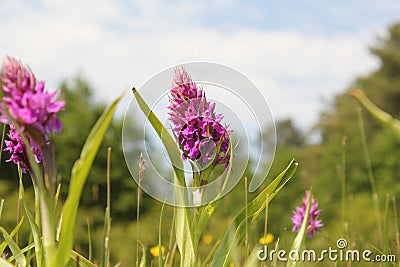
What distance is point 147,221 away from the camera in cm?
1939

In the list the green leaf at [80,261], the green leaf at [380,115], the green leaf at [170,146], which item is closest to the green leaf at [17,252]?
the green leaf at [80,261]

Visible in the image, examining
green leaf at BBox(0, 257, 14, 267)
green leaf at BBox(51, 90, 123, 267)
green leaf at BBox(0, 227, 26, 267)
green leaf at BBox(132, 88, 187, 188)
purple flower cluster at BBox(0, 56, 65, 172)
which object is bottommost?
green leaf at BBox(0, 257, 14, 267)

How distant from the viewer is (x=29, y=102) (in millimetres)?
1171

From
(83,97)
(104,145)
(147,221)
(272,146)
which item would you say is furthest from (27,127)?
(83,97)

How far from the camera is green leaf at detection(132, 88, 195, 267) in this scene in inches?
68.1

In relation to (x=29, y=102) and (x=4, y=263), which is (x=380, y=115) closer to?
(x=29, y=102)

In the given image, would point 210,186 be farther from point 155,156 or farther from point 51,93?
point 51,93

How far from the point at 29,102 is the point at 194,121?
66cm

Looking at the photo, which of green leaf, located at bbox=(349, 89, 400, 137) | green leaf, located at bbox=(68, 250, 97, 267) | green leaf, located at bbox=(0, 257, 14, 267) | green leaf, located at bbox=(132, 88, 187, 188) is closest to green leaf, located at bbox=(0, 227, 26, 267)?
green leaf, located at bbox=(68, 250, 97, 267)

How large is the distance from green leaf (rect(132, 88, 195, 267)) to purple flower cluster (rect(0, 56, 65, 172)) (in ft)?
1.68

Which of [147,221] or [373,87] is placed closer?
[147,221]

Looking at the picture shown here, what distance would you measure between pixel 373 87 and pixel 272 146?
3966 cm

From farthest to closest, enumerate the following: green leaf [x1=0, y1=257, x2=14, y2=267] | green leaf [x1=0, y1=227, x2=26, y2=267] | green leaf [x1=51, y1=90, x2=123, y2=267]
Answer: green leaf [x1=0, y1=227, x2=26, y2=267] → green leaf [x1=0, y1=257, x2=14, y2=267] → green leaf [x1=51, y1=90, x2=123, y2=267]

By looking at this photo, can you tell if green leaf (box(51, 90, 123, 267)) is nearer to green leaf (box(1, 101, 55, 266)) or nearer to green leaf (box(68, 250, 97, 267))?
green leaf (box(1, 101, 55, 266))
